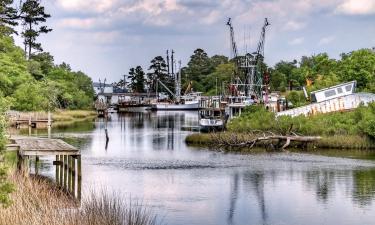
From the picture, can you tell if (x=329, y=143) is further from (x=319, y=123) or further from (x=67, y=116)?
Result: (x=67, y=116)

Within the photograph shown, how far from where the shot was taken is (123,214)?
21281 millimetres

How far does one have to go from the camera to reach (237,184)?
38.7 meters

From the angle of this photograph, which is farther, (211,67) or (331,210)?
(211,67)

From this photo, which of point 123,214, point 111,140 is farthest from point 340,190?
point 111,140

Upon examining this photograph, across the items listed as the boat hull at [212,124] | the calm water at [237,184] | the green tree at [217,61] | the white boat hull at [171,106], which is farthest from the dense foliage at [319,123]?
the green tree at [217,61]

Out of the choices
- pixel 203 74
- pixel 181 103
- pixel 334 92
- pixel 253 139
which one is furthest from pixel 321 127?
pixel 203 74

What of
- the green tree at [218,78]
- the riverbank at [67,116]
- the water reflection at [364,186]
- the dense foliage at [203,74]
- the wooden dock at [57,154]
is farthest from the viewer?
the dense foliage at [203,74]

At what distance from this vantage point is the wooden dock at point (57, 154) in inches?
1266

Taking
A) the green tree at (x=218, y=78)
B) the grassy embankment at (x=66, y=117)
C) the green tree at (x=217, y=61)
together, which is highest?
the green tree at (x=217, y=61)

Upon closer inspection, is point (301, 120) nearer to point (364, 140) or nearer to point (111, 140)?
point (364, 140)

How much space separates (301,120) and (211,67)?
132 m

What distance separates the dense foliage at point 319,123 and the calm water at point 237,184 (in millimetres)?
5143

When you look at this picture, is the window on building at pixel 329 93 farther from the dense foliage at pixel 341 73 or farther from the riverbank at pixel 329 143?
the riverbank at pixel 329 143

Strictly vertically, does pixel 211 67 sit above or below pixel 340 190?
above
